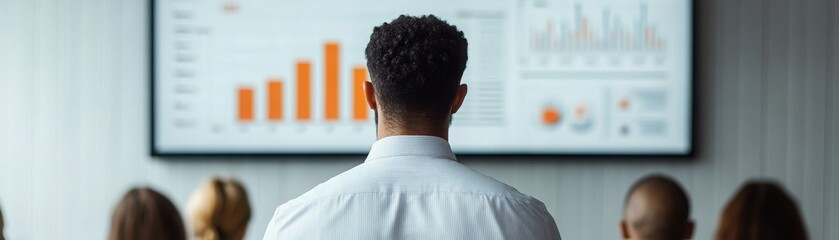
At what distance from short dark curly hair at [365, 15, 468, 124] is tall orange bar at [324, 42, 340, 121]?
2250 millimetres

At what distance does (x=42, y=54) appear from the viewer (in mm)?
3521

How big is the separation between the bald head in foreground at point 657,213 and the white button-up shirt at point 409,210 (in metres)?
1.37

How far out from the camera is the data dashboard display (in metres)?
3.43

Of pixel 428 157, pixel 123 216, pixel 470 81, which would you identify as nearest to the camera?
pixel 428 157

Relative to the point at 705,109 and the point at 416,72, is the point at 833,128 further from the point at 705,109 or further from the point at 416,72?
the point at 416,72

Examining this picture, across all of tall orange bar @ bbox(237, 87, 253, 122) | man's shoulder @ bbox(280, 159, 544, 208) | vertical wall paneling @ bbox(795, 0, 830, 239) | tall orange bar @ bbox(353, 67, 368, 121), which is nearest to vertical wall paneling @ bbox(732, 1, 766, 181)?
vertical wall paneling @ bbox(795, 0, 830, 239)

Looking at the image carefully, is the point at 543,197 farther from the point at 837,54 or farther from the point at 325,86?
the point at 837,54

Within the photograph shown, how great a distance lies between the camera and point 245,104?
137 inches

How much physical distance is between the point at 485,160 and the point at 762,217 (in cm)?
124

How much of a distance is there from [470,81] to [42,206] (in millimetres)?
1526

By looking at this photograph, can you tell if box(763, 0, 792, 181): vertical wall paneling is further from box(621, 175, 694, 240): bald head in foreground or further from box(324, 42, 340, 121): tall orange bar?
box(324, 42, 340, 121): tall orange bar

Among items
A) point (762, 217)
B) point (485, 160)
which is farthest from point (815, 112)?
point (762, 217)

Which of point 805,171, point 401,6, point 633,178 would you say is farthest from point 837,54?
point 401,6

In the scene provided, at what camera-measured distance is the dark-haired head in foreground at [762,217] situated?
2342mm
